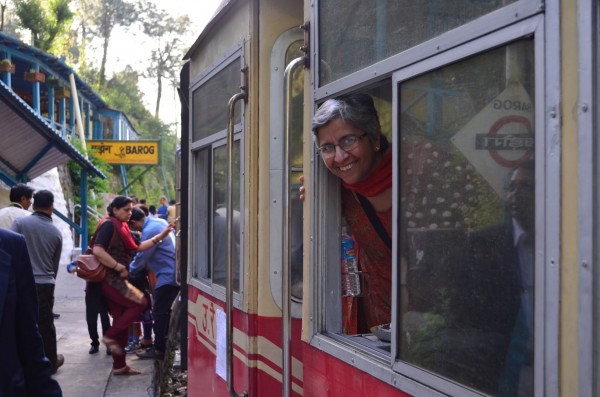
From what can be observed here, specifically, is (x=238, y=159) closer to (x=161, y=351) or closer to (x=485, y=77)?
(x=485, y=77)

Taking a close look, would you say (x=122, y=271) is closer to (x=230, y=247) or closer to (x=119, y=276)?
(x=119, y=276)

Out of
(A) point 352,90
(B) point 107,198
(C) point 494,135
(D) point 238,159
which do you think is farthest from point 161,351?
(B) point 107,198

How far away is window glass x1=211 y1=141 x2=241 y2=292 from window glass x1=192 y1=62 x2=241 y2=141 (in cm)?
16

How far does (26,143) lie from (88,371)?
4571mm

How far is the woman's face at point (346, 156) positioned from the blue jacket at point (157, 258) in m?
5.39

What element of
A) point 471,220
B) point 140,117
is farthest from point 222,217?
point 140,117

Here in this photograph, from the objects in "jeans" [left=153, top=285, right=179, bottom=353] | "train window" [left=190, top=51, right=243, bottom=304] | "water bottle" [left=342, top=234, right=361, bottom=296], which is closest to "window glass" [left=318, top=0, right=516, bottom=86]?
"water bottle" [left=342, top=234, right=361, bottom=296]

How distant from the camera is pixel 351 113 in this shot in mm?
2619

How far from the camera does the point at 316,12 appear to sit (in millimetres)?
2732

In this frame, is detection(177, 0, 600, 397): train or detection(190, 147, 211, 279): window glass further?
detection(190, 147, 211, 279): window glass

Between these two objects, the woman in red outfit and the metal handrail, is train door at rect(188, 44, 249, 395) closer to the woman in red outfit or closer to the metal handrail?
the metal handrail

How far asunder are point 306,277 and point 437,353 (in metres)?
0.92

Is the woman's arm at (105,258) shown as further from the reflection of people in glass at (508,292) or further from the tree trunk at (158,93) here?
the tree trunk at (158,93)

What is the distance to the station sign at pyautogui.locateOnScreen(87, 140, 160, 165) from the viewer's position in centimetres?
2108
